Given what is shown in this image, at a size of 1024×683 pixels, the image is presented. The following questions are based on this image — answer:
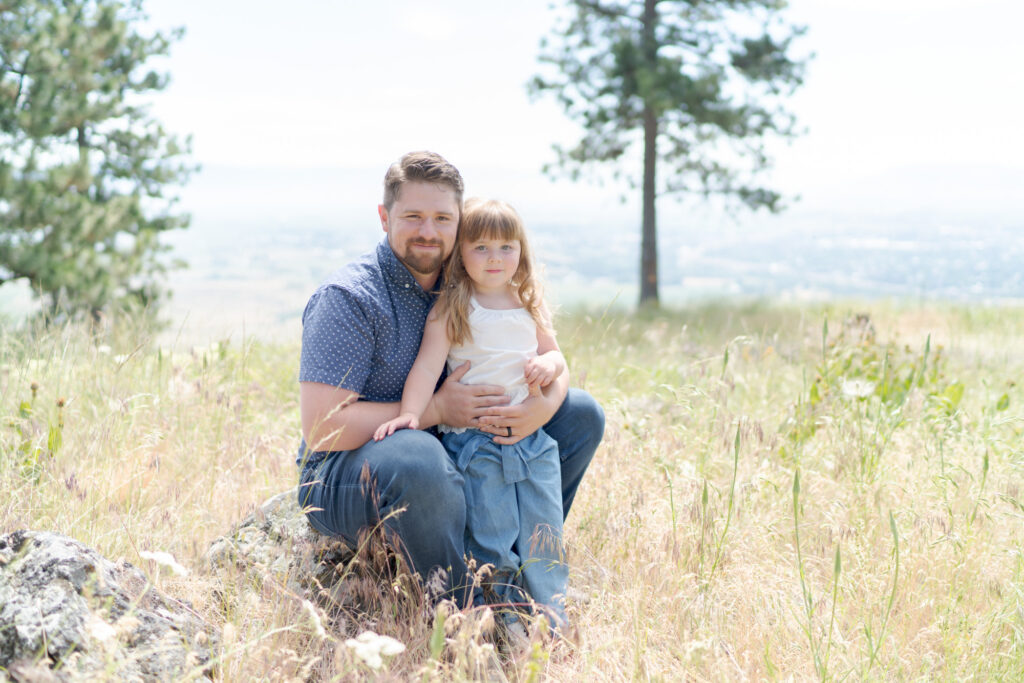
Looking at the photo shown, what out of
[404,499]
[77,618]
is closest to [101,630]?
[77,618]

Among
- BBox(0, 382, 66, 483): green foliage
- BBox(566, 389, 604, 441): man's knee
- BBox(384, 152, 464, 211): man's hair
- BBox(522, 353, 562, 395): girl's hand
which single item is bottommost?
BBox(0, 382, 66, 483): green foliage

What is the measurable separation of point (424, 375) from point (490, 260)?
0.47 m

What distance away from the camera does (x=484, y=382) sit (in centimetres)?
266

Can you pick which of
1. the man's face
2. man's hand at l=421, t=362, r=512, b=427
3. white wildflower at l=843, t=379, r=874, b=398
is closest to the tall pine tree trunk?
white wildflower at l=843, t=379, r=874, b=398

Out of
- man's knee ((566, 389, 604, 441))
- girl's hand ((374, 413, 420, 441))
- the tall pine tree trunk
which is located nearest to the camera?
girl's hand ((374, 413, 420, 441))

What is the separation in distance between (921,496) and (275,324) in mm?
4592

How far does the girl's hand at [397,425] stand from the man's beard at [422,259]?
539mm

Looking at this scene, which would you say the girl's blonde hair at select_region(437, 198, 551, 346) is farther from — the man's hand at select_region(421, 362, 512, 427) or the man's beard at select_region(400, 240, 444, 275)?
the man's hand at select_region(421, 362, 512, 427)

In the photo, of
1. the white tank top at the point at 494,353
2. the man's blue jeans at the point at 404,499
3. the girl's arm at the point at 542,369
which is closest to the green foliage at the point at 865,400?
the girl's arm at the point at 542,369

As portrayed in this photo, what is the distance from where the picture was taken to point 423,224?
260cm

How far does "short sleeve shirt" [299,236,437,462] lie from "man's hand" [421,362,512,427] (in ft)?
0.52

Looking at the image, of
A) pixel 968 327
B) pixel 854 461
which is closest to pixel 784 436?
pixel 854 461

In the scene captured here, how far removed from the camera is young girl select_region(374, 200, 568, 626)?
2441mm

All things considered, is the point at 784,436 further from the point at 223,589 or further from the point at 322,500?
the point at 223,589
